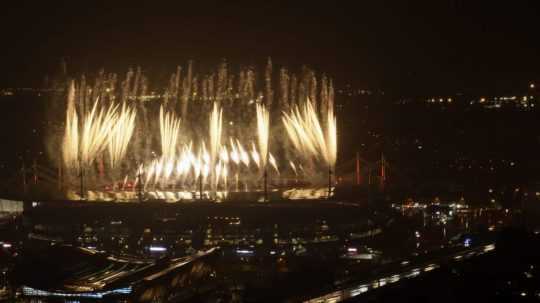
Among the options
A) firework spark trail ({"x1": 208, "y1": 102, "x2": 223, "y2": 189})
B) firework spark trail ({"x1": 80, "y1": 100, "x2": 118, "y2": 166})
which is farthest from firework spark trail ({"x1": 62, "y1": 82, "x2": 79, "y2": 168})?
firework spark trail ({"x1": 208, "y1": 102, "x2": 223, "y2": 189})

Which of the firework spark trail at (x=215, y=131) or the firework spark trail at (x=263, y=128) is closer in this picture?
the firework spark trail at (x=263, y=128)

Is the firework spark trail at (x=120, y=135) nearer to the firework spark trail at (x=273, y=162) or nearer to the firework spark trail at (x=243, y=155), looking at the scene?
the firework spark trail at (x=243, y=155)

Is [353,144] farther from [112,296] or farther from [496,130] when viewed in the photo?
[112,296]

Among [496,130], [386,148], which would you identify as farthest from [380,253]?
Answer: [496,130]

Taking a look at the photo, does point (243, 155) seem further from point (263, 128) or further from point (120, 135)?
point (120, 135)

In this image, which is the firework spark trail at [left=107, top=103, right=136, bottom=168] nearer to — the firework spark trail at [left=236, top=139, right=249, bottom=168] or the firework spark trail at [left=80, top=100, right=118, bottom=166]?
the firework spark trail at [left=80, top=100, right=118, bottom=166]

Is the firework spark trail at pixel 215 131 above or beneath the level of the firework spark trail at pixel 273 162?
above

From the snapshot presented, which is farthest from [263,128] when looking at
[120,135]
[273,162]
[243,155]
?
[120,135]

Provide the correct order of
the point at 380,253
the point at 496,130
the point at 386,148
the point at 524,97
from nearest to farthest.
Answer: the point at 380,253, the point at 386,148, the point at 496,130, the point at 524,97

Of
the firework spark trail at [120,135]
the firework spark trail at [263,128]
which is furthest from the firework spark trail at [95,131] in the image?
the firework spark trail at [263,128]

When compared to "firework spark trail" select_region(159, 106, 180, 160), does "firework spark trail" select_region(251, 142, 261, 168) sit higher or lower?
lower

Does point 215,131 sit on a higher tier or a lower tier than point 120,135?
higher
